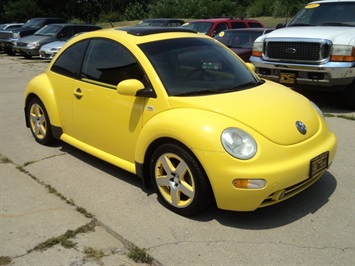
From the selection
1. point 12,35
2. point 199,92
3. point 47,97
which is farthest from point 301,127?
point 12,35

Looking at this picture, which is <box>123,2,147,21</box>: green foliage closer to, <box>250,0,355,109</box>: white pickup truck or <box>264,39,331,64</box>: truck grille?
<box>250,0,355,109</box>: white pickup truck

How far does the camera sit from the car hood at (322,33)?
21.2 feet

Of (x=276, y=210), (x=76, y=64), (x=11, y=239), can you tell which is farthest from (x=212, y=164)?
(x=76, y=64)

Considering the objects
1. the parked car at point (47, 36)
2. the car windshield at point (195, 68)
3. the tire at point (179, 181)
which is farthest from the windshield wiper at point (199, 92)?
the parked car at point (47, 36)

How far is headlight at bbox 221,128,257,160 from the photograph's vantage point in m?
3.09


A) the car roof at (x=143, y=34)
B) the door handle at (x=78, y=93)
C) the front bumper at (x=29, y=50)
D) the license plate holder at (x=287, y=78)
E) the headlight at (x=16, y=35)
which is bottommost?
the front bumper at (x=29, y=50)

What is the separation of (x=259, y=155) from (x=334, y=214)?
98 centimetres

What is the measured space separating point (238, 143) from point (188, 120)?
0.46 m

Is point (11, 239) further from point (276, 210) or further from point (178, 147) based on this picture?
point (276, 210)

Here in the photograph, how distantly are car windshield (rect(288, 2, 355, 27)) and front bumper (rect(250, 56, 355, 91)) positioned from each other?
1.24m

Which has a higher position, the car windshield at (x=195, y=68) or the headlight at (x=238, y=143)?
the car windshield at (x=195, y=68)

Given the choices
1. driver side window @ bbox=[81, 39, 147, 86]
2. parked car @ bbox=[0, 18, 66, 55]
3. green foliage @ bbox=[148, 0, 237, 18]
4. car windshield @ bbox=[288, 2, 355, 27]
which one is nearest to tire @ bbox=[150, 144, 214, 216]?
driver side window @ bbox=[81, 39, 147, 86]

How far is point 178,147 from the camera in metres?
3.34

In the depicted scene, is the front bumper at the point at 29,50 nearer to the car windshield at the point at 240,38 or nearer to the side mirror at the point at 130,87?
the car windshield at the point at 240,38
